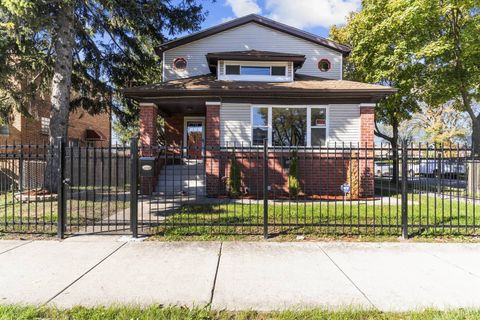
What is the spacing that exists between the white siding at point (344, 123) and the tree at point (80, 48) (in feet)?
23.5

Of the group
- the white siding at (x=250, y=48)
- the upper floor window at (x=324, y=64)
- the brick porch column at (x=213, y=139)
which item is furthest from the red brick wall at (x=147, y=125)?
the upper floor window at (x=324, y=64)

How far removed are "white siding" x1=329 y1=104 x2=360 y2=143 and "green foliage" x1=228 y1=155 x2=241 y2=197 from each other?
3678 millimetres

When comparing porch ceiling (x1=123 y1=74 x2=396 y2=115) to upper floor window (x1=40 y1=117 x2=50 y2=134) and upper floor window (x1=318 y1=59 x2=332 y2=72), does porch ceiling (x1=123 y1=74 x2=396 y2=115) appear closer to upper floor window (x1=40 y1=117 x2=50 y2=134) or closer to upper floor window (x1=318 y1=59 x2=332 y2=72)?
upper floor window (x1=318 y1=59 x2=332 y2=72)

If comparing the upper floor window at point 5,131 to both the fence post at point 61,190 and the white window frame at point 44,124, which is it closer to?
the white window frame at point 44,124

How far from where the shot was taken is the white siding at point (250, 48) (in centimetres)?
1466

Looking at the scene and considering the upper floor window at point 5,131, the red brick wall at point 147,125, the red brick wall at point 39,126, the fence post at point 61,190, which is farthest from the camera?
the upper floor window at point 5,131

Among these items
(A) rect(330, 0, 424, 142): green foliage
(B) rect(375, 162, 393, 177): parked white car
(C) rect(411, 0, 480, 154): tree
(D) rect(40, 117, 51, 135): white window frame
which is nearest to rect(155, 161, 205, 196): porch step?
(B) rect(375, 162, 393, 177): parked white car

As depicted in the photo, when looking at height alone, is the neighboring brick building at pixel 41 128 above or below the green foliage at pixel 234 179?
above

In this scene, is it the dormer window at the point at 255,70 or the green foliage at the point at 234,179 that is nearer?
the green foliage at the point at 234,179

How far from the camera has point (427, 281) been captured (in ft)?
13.9

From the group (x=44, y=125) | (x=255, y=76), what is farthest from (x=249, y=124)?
(x=44, y=125)

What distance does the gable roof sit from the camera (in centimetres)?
1441

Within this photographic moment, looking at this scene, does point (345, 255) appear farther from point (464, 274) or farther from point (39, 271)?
point (39, 271)

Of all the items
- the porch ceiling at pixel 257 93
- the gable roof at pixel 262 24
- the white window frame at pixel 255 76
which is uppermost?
the gable roof at pixel 262 24
